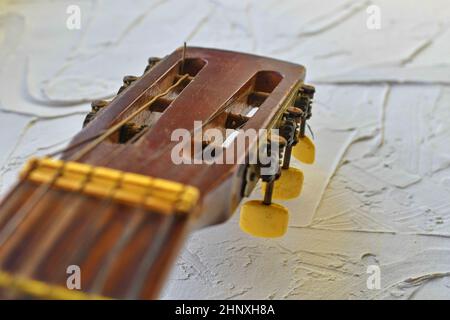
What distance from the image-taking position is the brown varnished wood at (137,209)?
0.77m

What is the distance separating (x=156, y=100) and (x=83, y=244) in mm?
422

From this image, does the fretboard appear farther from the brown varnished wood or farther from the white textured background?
the white textured background

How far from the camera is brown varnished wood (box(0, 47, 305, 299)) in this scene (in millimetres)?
769

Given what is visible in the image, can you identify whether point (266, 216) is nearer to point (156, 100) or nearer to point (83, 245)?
point (156, 100)

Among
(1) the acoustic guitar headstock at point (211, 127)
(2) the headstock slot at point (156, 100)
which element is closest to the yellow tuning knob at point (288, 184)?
(1) the acoustic guitar headstock at point (211, 127)

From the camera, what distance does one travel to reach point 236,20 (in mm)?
2209

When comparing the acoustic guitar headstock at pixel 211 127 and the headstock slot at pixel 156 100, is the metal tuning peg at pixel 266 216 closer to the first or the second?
the acoustic guitar headstock at pixel 211 127

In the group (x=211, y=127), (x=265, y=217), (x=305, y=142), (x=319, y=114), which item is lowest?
(x=265, y=217)

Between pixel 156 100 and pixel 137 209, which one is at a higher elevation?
pixel 156 100

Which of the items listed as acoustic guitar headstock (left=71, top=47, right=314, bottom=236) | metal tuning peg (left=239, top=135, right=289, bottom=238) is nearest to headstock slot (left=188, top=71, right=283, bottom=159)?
acoustic guitar headstock (left=71, top=47, right=314, bottom=236)

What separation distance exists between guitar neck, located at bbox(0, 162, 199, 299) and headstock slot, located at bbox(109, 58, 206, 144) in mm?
204

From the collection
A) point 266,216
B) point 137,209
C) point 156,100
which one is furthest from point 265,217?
point 137,209

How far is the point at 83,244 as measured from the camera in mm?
787

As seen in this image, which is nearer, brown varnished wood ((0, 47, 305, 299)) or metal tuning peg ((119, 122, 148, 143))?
brown varnished wood ((0, 47, 305, 299))
